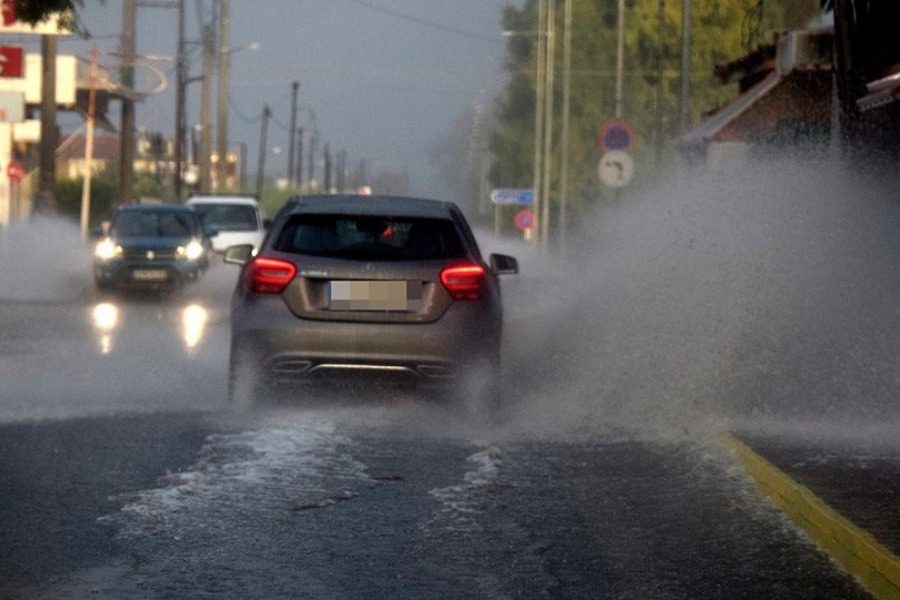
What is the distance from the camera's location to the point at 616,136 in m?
37.5

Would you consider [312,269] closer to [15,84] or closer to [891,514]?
[891,514]

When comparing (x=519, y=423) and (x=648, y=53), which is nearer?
(x=519, y=423)

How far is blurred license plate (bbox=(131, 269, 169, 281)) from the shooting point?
3130 centimetres

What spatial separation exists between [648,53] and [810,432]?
163 feet

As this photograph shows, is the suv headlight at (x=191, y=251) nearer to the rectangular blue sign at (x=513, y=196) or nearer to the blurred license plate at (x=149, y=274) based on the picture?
the blurred license plate at (x=149, y=274)

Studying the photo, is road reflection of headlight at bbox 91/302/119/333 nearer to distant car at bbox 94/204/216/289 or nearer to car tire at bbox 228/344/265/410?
distant car at bbox 94/204/216/289

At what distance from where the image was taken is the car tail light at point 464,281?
43.3ft

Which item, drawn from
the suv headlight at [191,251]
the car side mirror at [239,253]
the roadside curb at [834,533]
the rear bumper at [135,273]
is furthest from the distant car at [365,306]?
the suv headlight at [191,251]

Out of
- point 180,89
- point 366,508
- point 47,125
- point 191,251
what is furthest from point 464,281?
point 180,89

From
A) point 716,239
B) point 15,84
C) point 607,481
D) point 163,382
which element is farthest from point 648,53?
point 607,481

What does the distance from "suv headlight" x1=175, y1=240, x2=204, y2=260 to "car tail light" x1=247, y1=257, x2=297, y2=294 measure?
1855 cm

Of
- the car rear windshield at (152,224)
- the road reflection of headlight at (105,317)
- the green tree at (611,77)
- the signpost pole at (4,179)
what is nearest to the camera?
the road reflection of headlight at (105,317)

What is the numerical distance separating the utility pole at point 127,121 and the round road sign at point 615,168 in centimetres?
2122

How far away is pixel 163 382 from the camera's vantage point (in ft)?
52.9
